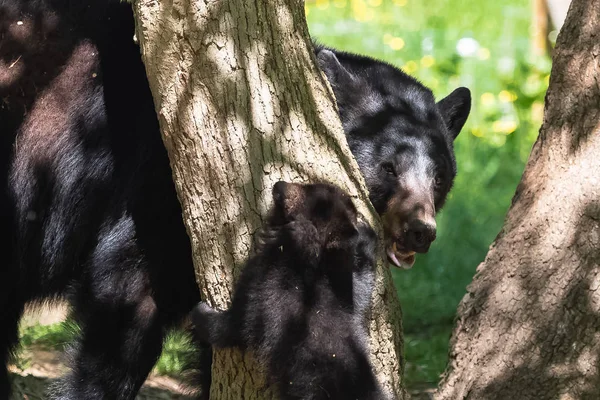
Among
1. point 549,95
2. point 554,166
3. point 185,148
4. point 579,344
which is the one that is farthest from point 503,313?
point 185,148

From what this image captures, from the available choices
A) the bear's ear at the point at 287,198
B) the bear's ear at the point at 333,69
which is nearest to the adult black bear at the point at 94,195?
the bear's ear at the point at 333,69

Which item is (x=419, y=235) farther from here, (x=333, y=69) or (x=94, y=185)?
(x=94, y=185)

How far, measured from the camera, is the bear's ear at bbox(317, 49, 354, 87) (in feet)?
18.1

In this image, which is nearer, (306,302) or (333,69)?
(306,302)

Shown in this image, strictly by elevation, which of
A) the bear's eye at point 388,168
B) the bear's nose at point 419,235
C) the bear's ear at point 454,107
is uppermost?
the bear's ear at point 454,107

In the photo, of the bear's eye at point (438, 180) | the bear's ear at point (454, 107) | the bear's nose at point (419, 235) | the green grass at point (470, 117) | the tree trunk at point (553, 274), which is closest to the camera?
the tree trunk at point (553, 274)

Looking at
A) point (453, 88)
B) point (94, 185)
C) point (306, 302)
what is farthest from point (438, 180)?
point (453, 88)

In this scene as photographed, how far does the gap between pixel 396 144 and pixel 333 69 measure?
0.58 meters

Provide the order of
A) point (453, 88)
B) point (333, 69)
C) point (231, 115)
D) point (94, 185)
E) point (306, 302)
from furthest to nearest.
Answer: point (453, 88), point (333, 69), point (94, 185), point (306, 302), point (231, 115)

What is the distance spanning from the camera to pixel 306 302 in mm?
4180

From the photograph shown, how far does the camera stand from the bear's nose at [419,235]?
526 cm

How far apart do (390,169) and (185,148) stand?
6.10 ft

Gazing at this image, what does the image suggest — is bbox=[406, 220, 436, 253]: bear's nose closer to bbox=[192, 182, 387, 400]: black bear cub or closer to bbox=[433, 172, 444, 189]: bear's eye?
bbox=[433, 172, 444, 189]: bear's eye

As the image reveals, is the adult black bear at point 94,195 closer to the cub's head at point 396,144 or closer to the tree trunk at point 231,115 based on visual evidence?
the cub's head at point 396,144
